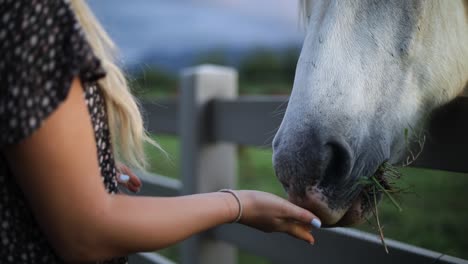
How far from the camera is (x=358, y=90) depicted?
1311 mm

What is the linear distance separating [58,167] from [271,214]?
0.48m

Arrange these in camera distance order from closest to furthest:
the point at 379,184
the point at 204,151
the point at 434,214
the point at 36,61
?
the point at 36,61 → the point at 379,184 → the point at 204,151 → the point at 434,214

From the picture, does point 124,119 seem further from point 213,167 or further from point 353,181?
point 213,167

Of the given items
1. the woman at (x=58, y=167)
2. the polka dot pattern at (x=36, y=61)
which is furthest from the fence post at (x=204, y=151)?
the polka dot pattern at (x=36, y=61)

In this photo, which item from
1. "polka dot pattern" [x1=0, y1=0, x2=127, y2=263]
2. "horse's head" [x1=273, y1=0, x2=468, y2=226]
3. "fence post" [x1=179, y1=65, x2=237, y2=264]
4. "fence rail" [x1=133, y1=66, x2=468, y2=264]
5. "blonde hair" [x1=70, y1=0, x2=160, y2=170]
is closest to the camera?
"polka dot pattern" [x1=0, y1=0, x2=127, y2=263]

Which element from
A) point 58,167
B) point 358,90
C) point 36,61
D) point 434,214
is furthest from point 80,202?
point 434,214

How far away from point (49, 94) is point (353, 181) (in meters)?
0.74

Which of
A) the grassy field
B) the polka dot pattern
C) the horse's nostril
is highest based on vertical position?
the polka dot pattern

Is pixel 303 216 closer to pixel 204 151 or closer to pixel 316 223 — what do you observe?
pixel 316 223

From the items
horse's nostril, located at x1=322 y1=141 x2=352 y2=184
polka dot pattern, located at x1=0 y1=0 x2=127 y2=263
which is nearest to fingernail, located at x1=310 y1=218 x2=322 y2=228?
horse's nostril, located at x1=322 y1=141 x2=352 y2=184

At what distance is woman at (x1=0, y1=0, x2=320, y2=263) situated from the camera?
0.85m

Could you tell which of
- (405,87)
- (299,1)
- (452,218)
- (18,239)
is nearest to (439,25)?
(405,87)

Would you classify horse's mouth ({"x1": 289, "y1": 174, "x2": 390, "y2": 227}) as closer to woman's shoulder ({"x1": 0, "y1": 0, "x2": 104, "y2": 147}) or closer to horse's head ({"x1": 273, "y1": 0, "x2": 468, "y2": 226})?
horse's head ({"x1": 273, "y1": 0, "x2": 468, "y2": 226})

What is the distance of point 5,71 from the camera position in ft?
2.81
